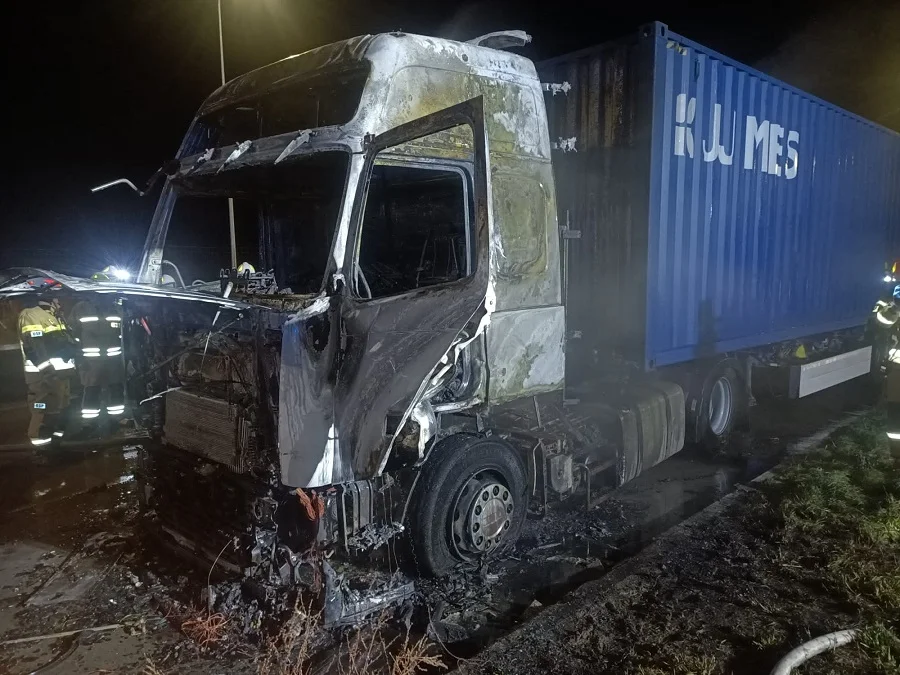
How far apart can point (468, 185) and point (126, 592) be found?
2.90m

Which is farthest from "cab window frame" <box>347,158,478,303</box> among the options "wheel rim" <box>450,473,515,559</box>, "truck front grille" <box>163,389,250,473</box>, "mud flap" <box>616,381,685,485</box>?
"mud flap" <box>616,381,685,485</box>

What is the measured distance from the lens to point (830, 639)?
2801 millimetres

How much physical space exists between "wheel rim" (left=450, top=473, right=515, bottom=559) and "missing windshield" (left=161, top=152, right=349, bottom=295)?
137cm

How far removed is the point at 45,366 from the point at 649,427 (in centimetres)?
547

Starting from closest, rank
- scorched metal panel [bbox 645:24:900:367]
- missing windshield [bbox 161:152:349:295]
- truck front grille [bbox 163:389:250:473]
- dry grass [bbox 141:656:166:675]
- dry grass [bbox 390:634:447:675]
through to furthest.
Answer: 1. dry grass [bbox 390:634:447:675]
2. dry grass [bbox 141:656:166:675]
3. truck front grille [bbox 163:389:250:473]
4. missing windshield [bbox 161:152:349:295]
5. scorched metal panel [bbox 645:24:900:367]

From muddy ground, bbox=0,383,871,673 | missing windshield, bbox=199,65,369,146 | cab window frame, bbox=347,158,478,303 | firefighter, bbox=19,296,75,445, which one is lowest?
muddy ground, bbox=0,383,871,673

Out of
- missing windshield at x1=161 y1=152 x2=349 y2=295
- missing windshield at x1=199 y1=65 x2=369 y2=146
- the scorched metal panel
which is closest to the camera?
missing windshield at x1=199 y1=65 x2=369 y2=146

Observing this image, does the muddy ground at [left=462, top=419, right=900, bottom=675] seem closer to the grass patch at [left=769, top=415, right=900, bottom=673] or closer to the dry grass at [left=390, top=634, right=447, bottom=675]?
the grass patch at [left=769, top=415, right=900, bottom=673]

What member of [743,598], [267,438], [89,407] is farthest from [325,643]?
[89,407]

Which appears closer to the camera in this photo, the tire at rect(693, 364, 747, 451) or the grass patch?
the grass patch

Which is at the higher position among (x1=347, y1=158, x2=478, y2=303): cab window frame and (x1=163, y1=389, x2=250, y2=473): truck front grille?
(x1=347, y1=158, x2=478, y2=303): cab window frame

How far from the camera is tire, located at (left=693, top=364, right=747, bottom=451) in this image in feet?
19.0

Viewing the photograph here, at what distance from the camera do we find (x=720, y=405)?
6.22 metres

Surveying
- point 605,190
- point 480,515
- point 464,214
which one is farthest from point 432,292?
point 605,190
